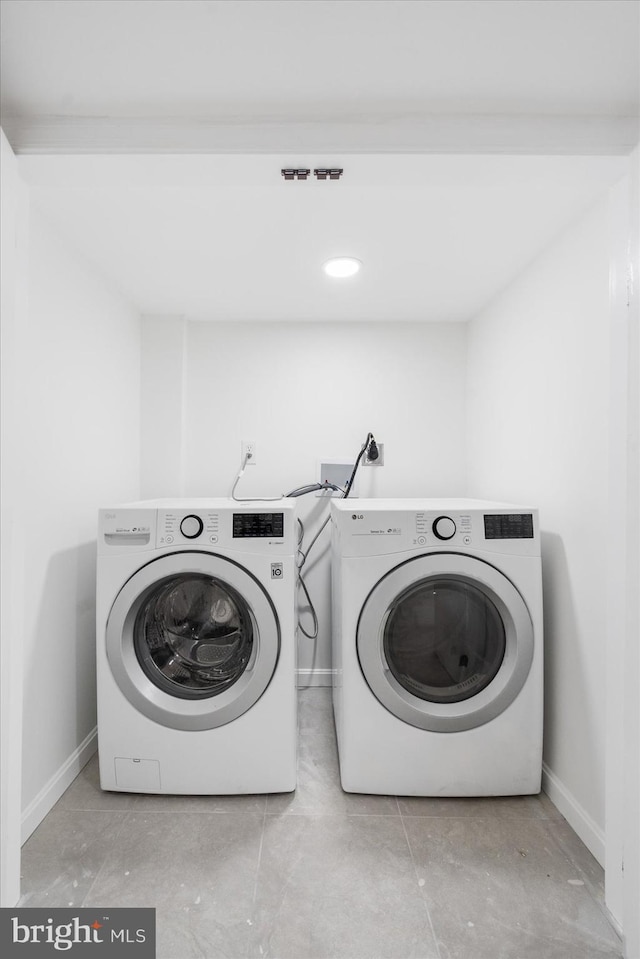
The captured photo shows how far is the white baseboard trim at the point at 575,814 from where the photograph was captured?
1194 mm

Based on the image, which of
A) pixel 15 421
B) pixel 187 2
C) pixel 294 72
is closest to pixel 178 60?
pixel 187 2

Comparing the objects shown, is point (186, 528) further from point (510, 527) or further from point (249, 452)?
point (510, 527)

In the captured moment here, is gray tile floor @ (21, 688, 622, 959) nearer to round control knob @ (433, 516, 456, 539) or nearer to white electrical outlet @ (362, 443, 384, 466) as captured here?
round control knob @ (433, 516, 456, 539)

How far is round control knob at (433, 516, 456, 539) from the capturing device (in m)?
1.40

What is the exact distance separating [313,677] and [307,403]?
4.68 ft

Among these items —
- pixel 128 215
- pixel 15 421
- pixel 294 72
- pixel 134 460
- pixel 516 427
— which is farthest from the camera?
pixel 134 460

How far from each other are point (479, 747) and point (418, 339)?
1.86 meters

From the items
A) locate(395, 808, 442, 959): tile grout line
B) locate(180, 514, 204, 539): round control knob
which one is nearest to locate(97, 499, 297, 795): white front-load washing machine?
locate(180, 514, 204, 539): round control knob

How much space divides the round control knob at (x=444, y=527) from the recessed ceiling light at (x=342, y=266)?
3.39ft

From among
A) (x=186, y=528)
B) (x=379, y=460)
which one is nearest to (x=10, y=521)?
(x=186, y=528)

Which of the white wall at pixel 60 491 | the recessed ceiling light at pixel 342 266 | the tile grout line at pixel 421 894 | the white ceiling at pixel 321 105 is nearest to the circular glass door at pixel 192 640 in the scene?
the white wall at pixel 60 491

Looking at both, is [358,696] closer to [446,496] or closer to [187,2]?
[446,496]

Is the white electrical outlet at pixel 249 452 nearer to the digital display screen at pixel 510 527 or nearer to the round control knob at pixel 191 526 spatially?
the round control knob at pixel 191 526

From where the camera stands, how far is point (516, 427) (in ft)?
5.72
